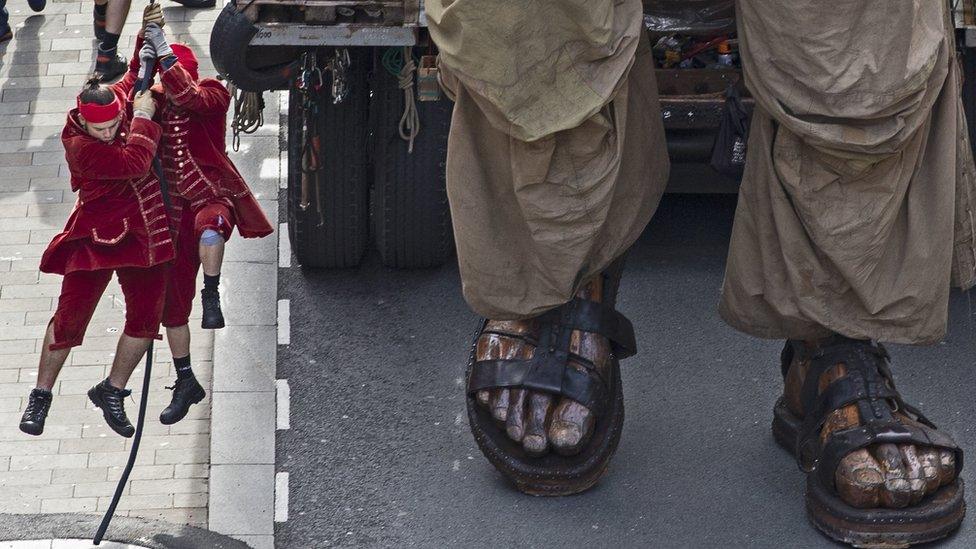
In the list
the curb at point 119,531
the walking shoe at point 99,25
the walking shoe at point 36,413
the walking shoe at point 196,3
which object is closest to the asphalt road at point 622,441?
the curb at point 119,531

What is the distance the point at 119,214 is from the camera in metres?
5.03

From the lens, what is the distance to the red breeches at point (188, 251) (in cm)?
514

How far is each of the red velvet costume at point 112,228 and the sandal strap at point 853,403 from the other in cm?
208

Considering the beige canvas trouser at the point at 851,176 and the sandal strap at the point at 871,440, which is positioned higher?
the beige canvas trouser at the point at 851,176

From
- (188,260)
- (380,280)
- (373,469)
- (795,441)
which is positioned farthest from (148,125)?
(795,441)

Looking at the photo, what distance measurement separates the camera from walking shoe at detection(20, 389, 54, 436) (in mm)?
5117

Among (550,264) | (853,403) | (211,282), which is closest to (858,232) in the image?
(853,403)

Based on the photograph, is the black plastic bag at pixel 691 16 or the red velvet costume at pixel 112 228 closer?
the red velvet costume at pixel 112 228

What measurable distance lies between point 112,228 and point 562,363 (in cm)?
147

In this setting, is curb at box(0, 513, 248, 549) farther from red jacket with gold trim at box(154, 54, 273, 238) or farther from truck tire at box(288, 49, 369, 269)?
truck tire at box(288, 49, 369, 269)

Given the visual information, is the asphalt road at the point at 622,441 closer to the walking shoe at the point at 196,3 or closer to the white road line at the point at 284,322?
the white road line at the point at 284,322

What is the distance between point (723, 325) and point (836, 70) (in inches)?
68.5

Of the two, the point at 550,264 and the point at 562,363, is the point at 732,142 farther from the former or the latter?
the point at 562,363

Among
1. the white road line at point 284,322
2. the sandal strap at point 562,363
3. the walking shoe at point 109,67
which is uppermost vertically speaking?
the sandal strap at point 562,363
